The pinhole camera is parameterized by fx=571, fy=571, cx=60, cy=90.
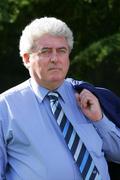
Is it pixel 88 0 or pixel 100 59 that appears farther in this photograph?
pixel 88 0

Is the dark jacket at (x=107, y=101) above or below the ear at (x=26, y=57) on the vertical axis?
below

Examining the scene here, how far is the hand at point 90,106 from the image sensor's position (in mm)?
3367

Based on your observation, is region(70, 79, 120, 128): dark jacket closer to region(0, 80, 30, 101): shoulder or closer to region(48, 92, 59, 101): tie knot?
region(48, 92, 59, 101): tie knot

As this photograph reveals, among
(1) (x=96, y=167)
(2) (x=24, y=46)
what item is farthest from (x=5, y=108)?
(1) (x=96, y=167)

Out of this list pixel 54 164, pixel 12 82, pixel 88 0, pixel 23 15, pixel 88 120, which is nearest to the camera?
pixel 54 164

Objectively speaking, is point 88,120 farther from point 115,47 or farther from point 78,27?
point 78,27

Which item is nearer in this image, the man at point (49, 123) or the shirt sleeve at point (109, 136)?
the man at point (49, 123)

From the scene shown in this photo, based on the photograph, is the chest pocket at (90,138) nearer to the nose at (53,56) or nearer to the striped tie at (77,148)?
the striped tie at (77,148)

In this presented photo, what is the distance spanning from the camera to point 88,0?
357 inches

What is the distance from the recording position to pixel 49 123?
328cm

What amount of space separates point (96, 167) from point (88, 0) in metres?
6.10

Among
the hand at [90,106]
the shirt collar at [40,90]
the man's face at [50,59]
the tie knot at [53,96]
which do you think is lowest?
the hand at [90,106]

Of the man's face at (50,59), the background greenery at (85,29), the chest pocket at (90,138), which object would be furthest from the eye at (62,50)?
the background greenery at (85,29)

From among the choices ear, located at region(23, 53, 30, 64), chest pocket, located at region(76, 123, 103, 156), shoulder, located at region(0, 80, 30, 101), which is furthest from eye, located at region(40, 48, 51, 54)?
chest pocket, located at region(76, 123, 103, 156)
